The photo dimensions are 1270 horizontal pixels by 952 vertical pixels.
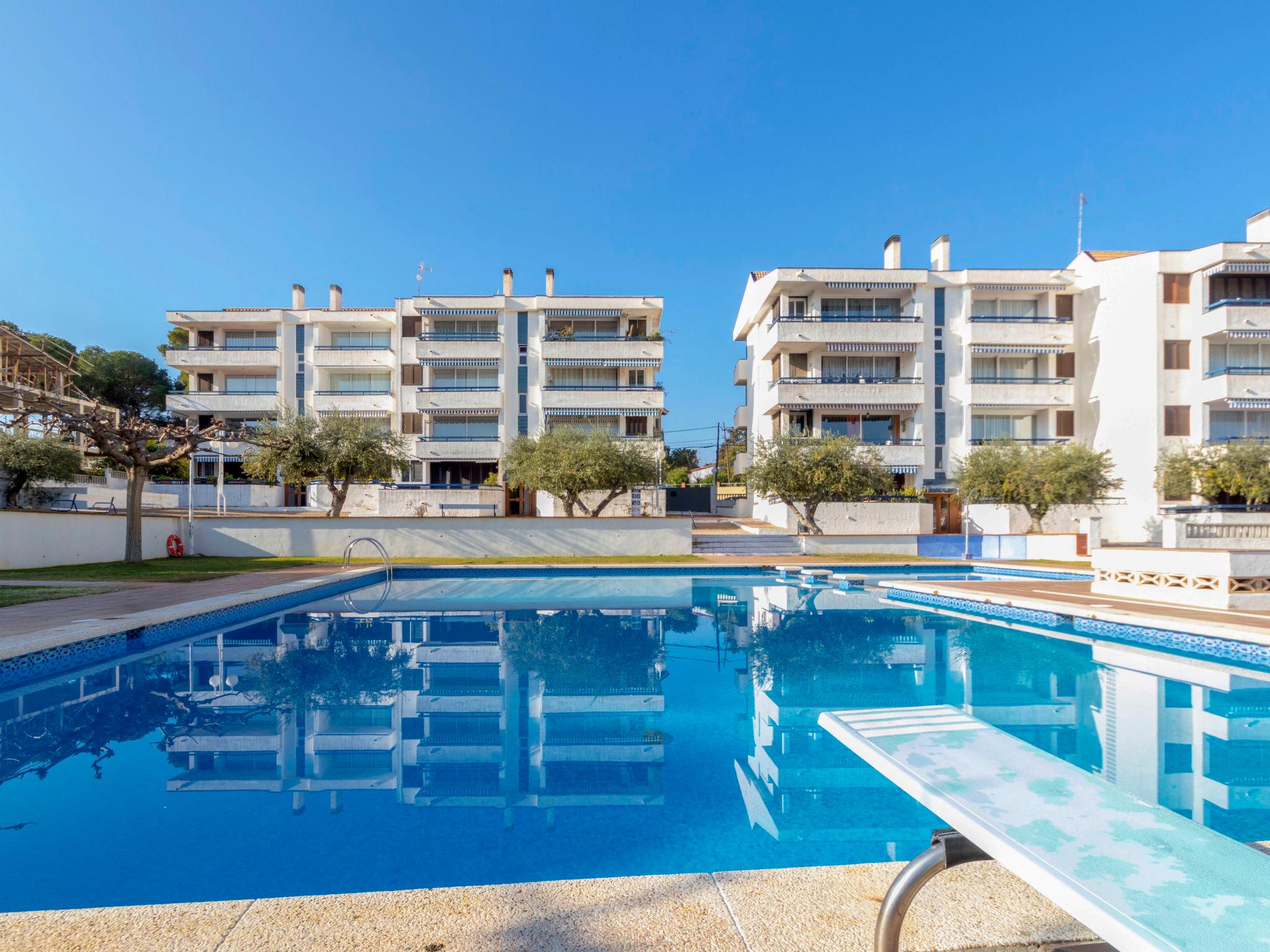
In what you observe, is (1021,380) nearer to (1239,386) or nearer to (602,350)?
(1239,386)

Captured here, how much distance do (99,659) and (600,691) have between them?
21.9 ft

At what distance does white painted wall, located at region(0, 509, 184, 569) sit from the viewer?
1614 centimetres

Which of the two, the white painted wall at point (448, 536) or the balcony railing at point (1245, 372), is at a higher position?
the balcony railing at point (1245, 372)

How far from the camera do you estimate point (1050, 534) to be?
22.5m

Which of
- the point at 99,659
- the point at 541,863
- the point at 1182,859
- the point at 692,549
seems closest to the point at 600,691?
the point at 541,863

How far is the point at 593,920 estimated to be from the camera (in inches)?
99.3

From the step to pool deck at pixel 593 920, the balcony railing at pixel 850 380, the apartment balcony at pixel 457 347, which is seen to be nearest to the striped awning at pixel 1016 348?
the balcony railing at pixel 850 380

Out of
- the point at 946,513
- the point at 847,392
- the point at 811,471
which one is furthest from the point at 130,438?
the point at 946,513

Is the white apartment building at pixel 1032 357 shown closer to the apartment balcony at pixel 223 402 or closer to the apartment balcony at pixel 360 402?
the apartment balcony at pixel 360 402

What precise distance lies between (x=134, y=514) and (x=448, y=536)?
8.69 meters

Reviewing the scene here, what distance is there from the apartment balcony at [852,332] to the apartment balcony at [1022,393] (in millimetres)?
4038

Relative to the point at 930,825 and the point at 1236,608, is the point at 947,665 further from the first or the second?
the point at 1236,608

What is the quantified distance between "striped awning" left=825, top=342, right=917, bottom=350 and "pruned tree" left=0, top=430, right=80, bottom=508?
116 ft

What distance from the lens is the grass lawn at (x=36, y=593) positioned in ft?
34.4
